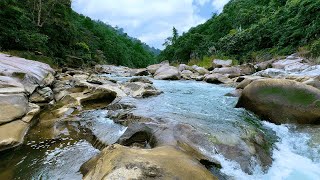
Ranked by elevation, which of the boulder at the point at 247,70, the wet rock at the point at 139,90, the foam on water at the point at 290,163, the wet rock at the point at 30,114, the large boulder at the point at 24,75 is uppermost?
the large boulder at the point at 24,75

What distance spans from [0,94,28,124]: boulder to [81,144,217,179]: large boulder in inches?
134

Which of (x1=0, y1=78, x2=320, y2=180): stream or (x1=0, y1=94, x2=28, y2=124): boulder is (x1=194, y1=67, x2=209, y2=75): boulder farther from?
(x1=0, y1=94, x2=28, y2=124): boulder

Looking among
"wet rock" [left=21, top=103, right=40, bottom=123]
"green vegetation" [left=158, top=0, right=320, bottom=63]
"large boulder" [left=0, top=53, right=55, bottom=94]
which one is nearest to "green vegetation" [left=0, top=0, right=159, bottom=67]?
"large boulder" [left=0, top=53, right=55, bottom=94]

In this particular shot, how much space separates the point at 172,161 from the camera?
4.43 metres

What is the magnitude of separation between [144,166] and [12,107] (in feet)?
15.6

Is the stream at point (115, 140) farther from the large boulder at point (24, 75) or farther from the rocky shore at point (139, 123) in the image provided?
the large boulder at point (24, 75)

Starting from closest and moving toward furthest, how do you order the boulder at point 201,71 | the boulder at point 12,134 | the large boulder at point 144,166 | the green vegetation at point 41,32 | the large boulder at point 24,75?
the large boulder at point 144,166 → the boulder at point 12,134 → the large boulder at point 24,75 → the green vegetation at point 41,32 → the boulder at point 201,71

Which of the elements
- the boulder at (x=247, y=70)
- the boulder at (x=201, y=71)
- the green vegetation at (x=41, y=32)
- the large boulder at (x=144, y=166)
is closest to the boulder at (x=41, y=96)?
the large boulder at (x=144, y=166)

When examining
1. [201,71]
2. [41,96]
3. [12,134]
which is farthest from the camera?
[201,71]

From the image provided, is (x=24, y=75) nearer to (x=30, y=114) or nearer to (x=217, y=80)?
(x=30, y=114)

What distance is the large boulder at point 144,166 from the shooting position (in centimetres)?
396

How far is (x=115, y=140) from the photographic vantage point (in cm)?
665

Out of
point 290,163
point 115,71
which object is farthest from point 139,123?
point 115,71

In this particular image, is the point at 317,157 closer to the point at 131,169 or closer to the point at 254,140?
the point at 254,140
